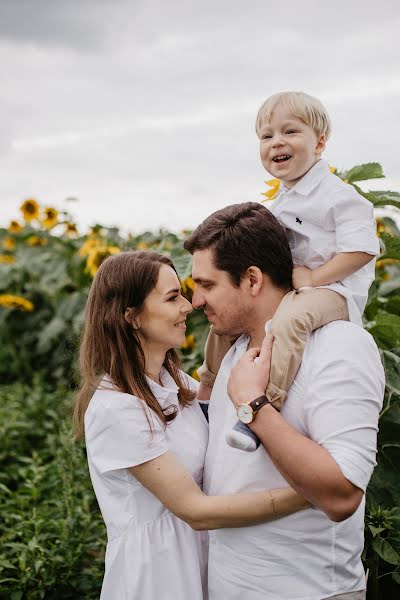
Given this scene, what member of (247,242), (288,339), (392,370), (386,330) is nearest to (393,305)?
(386,330)

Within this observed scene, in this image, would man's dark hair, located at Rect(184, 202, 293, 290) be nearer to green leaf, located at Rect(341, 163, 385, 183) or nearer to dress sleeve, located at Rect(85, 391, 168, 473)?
dress sleeve, located at Rect(85, 391, 168, 473)

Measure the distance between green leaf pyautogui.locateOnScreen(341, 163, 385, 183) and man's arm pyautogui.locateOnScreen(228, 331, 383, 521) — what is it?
0.99 m

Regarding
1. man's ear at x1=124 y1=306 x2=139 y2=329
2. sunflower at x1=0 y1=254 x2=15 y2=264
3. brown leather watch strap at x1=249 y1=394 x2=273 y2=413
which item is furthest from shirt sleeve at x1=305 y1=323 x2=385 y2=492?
sunflower at x1=0 y1=254 x2=15 y2=264

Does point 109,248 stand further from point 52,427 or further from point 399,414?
point 399,414

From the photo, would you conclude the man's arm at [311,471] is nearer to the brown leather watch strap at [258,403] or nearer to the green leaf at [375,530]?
the brown leather watch strap at [258,403]

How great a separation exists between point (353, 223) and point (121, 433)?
0.93m

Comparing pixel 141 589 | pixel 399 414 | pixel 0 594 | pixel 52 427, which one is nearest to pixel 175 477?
pixel 141 589

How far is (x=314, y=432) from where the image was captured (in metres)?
1.99

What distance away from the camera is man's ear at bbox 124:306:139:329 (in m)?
2.45

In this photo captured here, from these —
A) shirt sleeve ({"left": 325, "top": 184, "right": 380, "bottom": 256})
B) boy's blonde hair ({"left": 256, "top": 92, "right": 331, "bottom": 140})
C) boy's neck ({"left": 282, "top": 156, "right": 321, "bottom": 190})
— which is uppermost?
boy's blonde hair ({"left": 256, "top": 92, "right": 331, "bottom": 140})

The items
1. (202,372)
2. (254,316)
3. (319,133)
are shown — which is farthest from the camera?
(202,372)

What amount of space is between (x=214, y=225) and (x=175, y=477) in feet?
2.51

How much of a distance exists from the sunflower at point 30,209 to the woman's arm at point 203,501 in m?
5.57

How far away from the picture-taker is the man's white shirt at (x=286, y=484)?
195 centimetres
